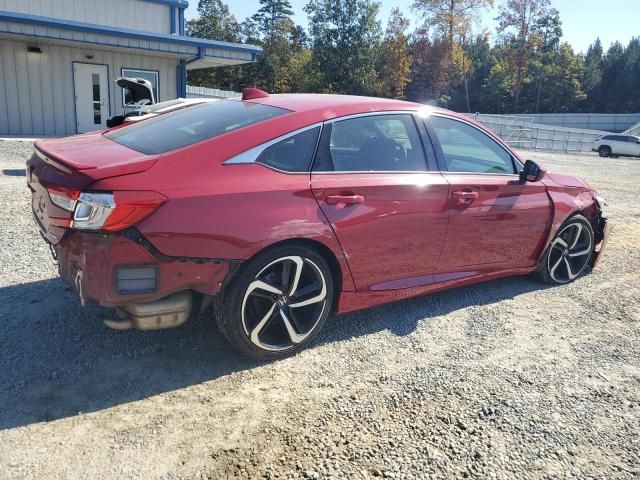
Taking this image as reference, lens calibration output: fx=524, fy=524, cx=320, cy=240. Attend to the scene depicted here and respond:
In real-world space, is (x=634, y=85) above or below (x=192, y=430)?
above

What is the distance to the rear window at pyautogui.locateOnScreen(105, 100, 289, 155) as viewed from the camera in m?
3.04

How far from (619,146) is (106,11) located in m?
27.3

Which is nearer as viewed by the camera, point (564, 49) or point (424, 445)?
point (424, 445)

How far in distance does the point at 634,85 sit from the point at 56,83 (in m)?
64.8

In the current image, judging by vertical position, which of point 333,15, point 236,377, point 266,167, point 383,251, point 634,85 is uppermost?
point 333,15

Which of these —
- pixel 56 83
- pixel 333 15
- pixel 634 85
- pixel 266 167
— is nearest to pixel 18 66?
pixel 56 83

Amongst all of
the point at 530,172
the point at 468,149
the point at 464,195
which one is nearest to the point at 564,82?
the point at 530,172

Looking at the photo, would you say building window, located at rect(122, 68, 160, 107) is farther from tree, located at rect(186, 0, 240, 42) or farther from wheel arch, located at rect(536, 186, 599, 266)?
tree, located at rect(186, 0, 240, 42)

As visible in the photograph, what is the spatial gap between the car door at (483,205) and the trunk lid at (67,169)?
2160 millimetres

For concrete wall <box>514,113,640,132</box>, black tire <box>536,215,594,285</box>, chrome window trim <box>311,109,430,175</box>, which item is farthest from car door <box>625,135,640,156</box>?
chrome window trim <box>311,109,430,175</box>

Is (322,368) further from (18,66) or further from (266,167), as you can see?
(18,66)

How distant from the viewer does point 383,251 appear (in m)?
3.48

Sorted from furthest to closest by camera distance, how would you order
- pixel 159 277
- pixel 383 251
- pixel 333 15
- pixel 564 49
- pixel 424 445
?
pixel 564 49 < pixel 333 15 < pixel 383 251 < pixel 159 277 < pixel 424 445

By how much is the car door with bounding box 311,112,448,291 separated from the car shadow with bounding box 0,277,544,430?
44 centimetres
